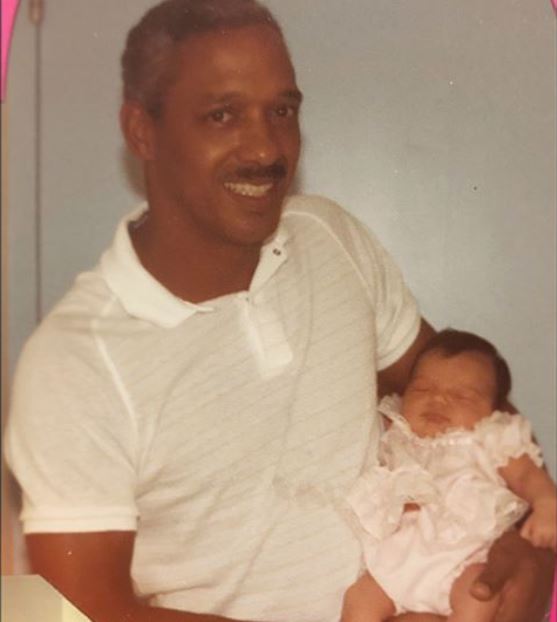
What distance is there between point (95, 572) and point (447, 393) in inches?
16.4

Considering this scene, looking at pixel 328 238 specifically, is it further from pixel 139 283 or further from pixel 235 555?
pixel 235 555

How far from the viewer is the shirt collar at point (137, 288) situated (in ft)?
4.20

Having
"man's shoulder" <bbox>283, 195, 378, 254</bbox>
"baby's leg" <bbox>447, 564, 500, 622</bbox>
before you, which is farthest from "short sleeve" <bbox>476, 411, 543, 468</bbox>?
"man's shoulder" <bbox>283, 195, 378, 254</bbox>

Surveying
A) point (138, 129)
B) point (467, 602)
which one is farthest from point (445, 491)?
point (138, 129)

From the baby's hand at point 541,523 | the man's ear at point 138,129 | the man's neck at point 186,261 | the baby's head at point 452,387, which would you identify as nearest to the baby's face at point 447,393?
the baby's head at point 452,387

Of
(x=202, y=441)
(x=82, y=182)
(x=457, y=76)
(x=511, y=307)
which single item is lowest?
(x=202, y=441)

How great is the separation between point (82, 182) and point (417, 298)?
0.39 m

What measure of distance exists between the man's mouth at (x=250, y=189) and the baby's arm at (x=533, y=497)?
390 millimetres

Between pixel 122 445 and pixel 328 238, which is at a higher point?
pixel 328 238

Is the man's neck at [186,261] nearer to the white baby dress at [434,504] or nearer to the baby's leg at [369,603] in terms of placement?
the white baby dress at [434,504]

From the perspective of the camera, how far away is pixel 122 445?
49.9 inches

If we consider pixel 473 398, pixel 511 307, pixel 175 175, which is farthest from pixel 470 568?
pixel 175 175

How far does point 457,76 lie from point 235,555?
568 millimetres

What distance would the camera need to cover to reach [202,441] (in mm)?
1294
